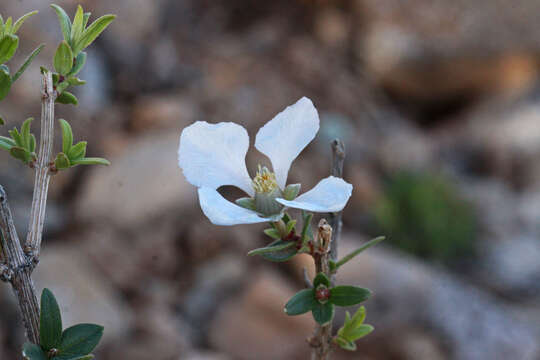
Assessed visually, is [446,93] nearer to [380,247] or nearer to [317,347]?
[380,247]

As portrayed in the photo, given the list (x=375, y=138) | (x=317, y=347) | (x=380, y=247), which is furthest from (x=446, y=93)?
(x=317, y=347)

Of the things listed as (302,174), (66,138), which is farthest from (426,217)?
(66,138)

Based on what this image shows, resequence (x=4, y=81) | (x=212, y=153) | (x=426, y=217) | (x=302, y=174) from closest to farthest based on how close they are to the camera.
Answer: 1. (x=4, y=81)
2. (x=212, y=153)
3. (x=302, y=174)
4. (x=426, y=217)

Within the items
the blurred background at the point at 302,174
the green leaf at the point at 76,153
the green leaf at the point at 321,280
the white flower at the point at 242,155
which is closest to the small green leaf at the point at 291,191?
the white flower at the point at 242,155

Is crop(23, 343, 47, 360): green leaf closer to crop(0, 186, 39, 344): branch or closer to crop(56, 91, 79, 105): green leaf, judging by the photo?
crop(0, 186, 39, 344): branch

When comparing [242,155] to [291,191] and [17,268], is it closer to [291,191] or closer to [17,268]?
[291,191]

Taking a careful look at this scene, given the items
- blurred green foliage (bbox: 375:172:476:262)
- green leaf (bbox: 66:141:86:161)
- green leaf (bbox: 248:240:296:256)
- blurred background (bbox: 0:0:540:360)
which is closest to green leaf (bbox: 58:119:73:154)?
green leaf (bbox: 66:141:86:161)
